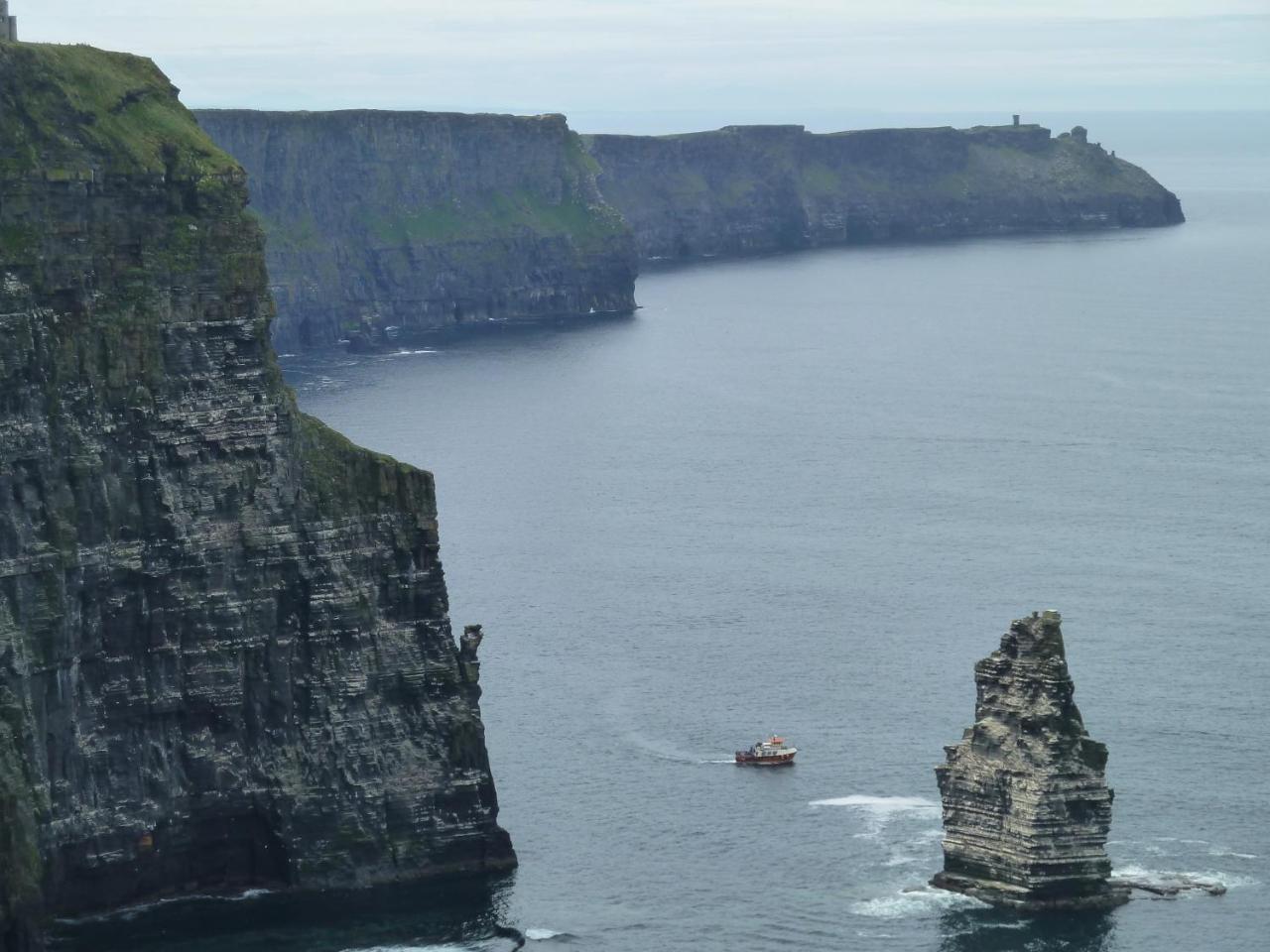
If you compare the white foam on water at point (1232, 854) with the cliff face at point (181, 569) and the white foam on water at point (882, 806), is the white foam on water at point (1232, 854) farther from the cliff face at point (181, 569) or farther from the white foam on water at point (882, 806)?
the cliff face at point (181, 569)

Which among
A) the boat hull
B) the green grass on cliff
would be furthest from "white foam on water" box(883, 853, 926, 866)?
the green grass on cliff

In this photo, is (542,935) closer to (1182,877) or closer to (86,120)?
(1182,877)

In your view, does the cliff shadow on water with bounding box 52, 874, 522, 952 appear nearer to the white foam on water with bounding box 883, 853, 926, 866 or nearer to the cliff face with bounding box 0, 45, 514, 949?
the cliff face with bounding box 0, 45, 514, 949

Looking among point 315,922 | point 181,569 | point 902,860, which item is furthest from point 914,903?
point 181,569

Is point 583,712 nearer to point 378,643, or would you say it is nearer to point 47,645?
point 378,643

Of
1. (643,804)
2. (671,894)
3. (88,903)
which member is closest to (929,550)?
(643,804)
